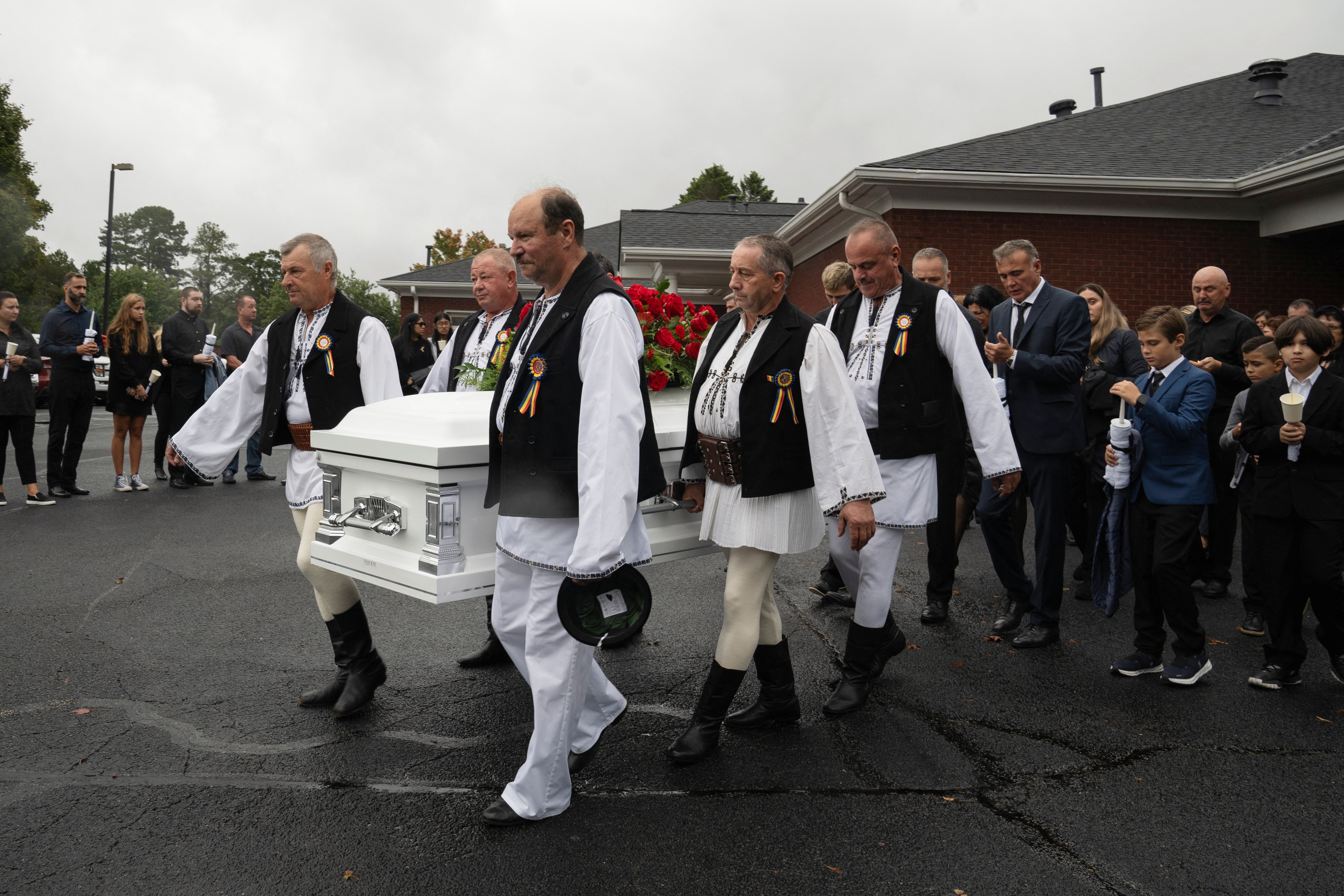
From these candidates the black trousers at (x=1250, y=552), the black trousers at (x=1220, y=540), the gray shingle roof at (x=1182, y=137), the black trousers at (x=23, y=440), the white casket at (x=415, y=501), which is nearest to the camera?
the white casket at (x=415, y=501)

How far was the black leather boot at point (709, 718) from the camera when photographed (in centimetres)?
340

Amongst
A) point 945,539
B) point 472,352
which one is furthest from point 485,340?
point 945,539

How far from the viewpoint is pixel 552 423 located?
2760mm

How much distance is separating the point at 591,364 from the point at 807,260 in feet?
46.7

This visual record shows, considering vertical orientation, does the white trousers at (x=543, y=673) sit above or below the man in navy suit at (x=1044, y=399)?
below

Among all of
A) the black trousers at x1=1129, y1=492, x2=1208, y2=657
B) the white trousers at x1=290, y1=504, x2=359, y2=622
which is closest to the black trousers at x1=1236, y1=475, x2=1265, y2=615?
the black trousers at x1=1129, y1=492, x2=1208, y2=657

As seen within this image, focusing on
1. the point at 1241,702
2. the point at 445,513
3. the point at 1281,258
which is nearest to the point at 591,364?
the point at 445,513

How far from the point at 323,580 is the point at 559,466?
5.18ft

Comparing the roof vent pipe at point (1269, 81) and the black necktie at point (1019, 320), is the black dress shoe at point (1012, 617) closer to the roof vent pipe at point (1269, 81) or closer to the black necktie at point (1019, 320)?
the black necktie at point (1019, 320)

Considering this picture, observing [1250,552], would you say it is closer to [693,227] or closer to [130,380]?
[130,380]

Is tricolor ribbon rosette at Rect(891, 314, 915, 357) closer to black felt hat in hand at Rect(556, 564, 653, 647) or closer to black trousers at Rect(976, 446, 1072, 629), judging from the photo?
black trousers at Rect(976, 446, 1072, 629)

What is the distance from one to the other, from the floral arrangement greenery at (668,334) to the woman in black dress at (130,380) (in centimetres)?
741

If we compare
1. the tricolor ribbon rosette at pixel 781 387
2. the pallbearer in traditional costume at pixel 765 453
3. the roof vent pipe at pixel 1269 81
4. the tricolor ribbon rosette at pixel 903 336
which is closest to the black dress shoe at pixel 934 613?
the tricolor ribbon rosette at pixel 903 336

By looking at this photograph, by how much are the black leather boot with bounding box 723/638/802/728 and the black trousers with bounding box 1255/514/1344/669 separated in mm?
2278
